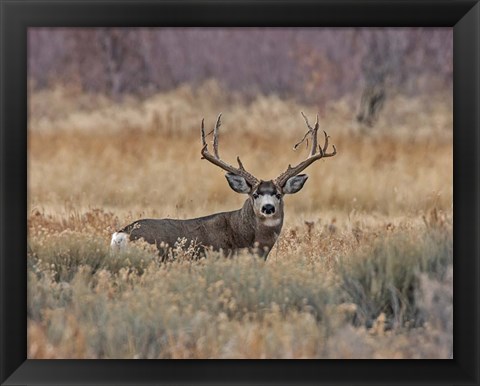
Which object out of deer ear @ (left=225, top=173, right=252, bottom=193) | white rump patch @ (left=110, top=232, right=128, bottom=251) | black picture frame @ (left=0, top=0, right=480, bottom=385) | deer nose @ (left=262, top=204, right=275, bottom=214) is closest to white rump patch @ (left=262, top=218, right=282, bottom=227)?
deer nose @ (left=262, top=204, right=275, bottom=214)

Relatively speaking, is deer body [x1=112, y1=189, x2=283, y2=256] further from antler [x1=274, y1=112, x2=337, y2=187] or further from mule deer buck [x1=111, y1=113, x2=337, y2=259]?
antler [x1=274, y1=112, x2=337, y2=187]

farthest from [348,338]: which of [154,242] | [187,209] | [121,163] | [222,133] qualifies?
[222,133]

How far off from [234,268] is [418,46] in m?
9.93

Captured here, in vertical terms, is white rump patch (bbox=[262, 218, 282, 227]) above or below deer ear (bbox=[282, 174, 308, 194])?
below

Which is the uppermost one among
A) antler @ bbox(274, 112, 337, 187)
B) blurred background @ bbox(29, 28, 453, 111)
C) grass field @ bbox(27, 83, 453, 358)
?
blurred background @ bbox(29, 28, 453, 111)

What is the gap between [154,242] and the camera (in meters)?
9.69

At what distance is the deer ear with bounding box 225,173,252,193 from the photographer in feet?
31.5

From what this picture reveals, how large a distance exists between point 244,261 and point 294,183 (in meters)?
1.50

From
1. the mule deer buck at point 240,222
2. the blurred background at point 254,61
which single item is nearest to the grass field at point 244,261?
the mule deer buck at point 240,222

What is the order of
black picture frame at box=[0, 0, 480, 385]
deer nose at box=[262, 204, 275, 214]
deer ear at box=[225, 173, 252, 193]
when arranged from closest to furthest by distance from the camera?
black picture frame at box=[0, 0, 480, 385], deer nose at box=[262, 204, 275, 214], deer ear at box=[225, 173, 252, 193]

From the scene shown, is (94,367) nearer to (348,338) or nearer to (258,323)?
(258,323)

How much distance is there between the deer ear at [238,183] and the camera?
31.5ft
